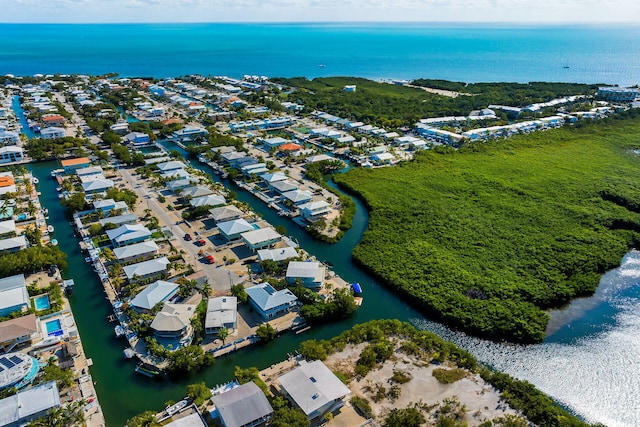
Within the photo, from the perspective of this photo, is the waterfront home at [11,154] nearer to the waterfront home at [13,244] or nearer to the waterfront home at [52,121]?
the waterfront home at [52,121]

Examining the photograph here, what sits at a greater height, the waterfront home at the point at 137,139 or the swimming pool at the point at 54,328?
the waterfront home at the point at 137,139

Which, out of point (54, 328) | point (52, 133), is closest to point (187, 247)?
point (54, 328)

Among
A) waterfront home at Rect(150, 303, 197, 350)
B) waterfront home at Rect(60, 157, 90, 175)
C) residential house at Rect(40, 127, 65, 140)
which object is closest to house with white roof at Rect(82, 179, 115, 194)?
waterfront home at Rect(60, 157, 90, 175)

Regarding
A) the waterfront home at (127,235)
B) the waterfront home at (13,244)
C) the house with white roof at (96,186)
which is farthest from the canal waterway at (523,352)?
the house with white roof at (96,186)

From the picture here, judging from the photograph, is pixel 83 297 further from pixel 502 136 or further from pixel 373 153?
pixel 502 136

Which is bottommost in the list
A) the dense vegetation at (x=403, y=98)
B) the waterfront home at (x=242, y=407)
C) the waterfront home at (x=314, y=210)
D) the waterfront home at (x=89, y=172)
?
the waterfront home at (x=89, y=172)

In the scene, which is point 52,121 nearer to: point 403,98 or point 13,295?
point 13,295
